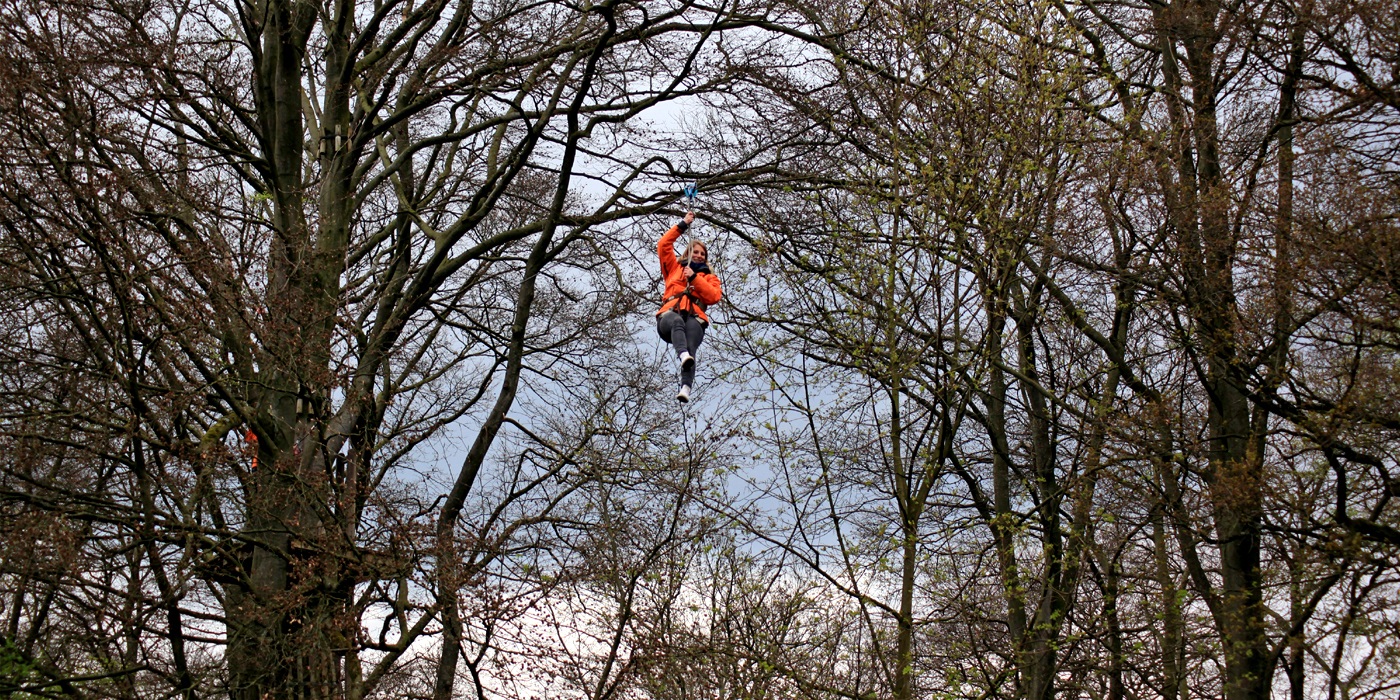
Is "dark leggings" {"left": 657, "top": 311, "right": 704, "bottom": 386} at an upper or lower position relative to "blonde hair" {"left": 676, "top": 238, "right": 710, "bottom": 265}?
lower

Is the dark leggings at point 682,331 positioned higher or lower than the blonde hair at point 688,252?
lower

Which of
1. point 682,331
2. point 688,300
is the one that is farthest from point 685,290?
point 682,331

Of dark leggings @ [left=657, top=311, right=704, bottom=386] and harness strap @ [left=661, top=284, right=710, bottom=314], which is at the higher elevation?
harness strap @ [left=661, top=284, right=710, bottom=314]

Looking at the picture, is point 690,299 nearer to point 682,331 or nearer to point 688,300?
point 688,300

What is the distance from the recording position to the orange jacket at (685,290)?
10008 millimetres

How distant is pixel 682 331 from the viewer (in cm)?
1002

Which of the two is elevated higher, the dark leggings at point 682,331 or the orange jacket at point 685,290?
the orange jacket at point 685,290

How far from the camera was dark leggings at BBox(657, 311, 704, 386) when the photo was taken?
9984 millimetres

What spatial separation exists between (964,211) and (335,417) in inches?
214

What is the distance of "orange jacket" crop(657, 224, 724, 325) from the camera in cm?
1001

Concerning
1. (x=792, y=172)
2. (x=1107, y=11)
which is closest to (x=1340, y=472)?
(x=792, y=172)

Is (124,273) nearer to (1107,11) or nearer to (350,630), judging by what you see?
(350,630)

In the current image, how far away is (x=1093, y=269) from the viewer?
420 inches

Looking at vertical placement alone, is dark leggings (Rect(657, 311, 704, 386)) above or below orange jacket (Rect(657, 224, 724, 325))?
below
